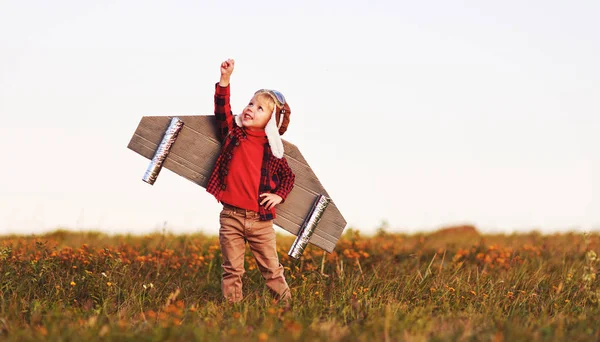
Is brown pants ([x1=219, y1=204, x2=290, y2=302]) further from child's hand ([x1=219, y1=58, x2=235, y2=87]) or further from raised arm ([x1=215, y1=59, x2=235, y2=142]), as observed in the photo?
child's hand ([x1=219, y1=58, x2=235, y2=87])

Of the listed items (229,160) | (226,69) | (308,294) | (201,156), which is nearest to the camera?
(226,69)

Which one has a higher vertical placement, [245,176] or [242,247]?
[245,176]

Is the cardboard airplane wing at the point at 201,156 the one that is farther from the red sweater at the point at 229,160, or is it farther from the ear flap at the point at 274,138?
the ear flap at the point at 274,138

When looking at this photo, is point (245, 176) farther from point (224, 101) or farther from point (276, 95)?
point (276, 95)

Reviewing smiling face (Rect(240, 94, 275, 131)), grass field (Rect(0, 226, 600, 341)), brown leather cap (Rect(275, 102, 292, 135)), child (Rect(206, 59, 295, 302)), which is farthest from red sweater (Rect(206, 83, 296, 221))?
grass field (Rect(0, 226, 600, 341))

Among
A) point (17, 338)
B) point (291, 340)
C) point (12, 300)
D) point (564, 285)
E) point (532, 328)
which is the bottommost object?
point (12, 300)

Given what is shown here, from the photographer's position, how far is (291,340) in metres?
3.81

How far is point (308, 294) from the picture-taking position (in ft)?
20.9

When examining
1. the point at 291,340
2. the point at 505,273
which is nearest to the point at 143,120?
the point at 291,340

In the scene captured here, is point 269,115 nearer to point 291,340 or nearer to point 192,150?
point 192,150

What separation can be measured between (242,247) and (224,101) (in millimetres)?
1442

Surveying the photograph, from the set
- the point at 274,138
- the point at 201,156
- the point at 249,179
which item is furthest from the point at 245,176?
the point at 201,156

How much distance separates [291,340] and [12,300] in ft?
10.9

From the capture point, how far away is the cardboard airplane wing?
6469 millimetres
